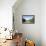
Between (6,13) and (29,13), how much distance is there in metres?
1.81

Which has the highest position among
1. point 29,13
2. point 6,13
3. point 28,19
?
point 29,13

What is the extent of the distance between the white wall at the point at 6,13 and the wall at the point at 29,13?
4.92 ft

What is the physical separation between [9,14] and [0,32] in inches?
34.2

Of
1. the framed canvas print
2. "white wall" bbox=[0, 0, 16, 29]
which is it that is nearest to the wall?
the framed canvas print

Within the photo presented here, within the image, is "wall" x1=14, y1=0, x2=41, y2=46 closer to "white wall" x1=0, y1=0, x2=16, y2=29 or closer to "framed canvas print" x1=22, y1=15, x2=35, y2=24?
"framed canvas print" x1=22, y1=15, x2=35, y2=24

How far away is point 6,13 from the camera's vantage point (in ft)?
13.9

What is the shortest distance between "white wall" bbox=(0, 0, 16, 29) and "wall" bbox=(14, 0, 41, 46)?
1498 mm

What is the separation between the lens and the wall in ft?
18.9

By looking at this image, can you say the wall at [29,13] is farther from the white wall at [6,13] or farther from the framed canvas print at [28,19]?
the white wall at [6,13]

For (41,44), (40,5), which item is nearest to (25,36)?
(41,44)

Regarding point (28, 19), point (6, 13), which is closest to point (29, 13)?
point (28, 19)

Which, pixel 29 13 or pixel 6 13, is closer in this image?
pixel 6 13

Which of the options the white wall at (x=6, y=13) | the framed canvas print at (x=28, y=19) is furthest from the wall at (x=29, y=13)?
the white wall at (x=6, y=13)

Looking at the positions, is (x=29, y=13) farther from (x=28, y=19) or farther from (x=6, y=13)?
(x=6, y=13)
